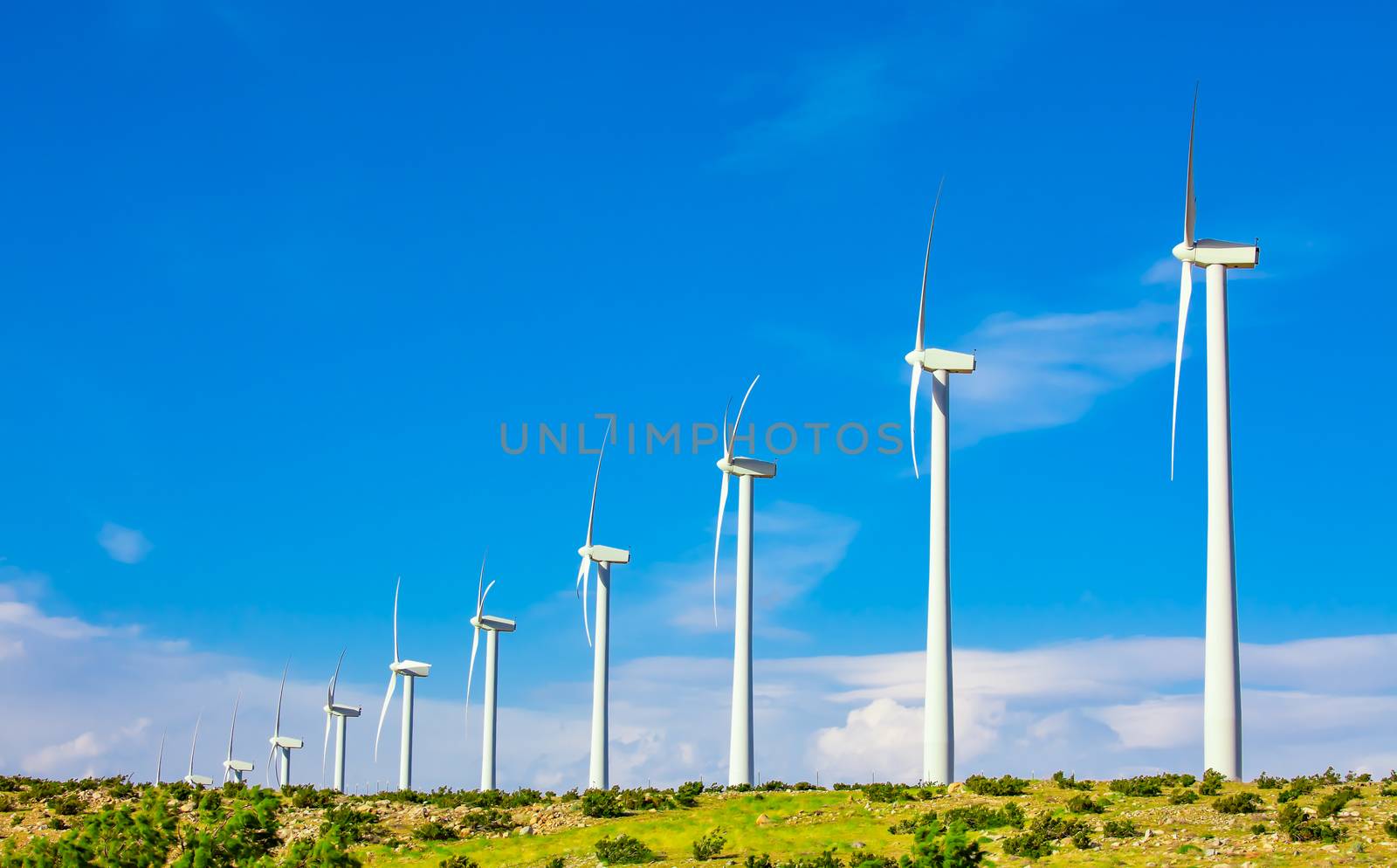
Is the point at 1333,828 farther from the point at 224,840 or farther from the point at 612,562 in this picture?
the point at 612,562

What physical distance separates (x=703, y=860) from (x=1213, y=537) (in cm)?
2544

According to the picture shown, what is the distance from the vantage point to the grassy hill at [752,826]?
4991cm

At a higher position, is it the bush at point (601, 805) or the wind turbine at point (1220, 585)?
the wind turbine at point (1220, 585)

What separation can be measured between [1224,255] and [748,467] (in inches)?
1412

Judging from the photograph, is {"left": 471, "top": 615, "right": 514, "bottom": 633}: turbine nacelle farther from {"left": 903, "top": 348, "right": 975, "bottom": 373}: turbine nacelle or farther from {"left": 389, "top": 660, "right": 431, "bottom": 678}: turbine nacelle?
{"left": 903, "top": 348, "right": 975, "bottom": 373}: turbine nacelle

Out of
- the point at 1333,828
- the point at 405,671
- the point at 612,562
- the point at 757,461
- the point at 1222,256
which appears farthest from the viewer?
the point at 405,671

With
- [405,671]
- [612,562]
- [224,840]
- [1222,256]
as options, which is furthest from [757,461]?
[405,671]

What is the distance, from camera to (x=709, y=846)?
191ft

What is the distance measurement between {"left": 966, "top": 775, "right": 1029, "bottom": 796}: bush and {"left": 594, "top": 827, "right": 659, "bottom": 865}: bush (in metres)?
14.0

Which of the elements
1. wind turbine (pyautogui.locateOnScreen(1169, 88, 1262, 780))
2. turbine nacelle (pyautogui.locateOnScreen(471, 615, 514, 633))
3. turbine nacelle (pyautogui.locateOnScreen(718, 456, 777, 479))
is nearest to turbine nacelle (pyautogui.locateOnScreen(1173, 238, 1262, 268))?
wind turbine (pyautogui.locateOnScreen(1169, 88, 1262, 780))

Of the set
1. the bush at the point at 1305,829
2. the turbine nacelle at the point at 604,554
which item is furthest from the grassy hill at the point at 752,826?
the turbine nacelle at the point at 604,554

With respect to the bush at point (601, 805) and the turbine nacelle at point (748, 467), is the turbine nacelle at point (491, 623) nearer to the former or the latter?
the turbine nacelle at point (748, 467)

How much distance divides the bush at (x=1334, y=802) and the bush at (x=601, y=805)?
29076mm

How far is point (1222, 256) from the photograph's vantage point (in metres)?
72.1
